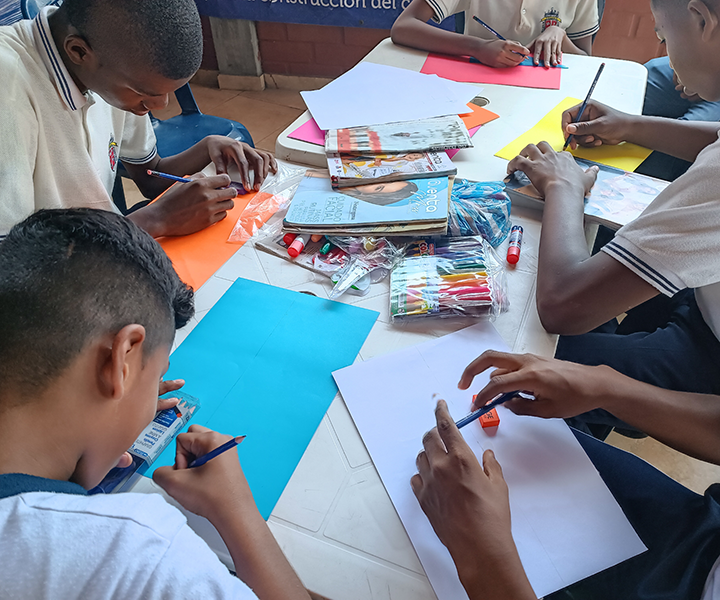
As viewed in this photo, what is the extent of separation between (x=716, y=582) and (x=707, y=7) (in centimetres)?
80

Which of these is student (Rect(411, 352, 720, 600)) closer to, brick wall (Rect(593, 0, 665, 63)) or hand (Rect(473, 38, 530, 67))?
hand (Rect(473, 38, 530, 67))

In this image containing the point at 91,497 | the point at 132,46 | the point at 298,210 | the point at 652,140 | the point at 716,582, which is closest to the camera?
the point at 91,497

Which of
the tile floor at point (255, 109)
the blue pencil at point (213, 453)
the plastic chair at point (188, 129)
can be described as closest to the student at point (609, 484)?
the blue pencil at point (213, 453)

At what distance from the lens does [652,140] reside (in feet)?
3.93

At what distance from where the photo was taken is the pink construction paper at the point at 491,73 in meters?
1.47

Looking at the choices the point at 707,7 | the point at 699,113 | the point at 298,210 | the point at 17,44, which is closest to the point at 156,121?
the point at 17,44

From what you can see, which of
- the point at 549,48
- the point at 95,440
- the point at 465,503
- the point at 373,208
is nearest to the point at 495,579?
the point at 465,503

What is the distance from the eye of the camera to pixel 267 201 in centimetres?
111

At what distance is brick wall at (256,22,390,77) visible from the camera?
2.93m

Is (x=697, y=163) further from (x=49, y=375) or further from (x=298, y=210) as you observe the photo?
(x=49, y=375)

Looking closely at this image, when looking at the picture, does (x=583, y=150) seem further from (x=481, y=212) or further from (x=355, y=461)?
(x=355, y=461)

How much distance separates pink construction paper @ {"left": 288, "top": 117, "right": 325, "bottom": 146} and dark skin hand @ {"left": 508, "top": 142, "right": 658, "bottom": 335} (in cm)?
56

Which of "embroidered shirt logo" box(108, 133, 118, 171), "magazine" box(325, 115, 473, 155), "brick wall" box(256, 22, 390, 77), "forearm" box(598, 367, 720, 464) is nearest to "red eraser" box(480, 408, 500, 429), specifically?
"forearm" box(598, 367, 720, 464)

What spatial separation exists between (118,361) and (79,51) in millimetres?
691
